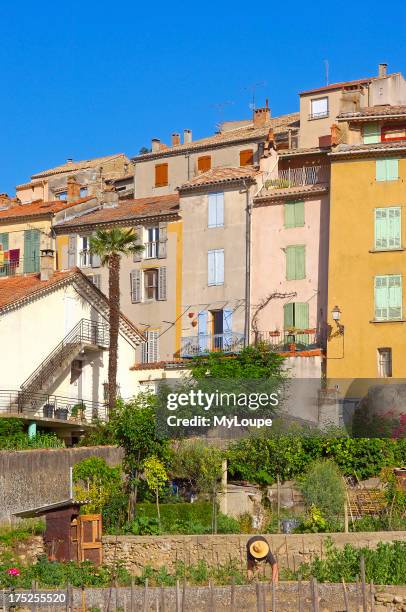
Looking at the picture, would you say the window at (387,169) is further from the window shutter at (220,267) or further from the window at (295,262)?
the window shutter at (220,267)

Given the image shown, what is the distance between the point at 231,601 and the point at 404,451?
554 inches

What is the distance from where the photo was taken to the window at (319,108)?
64.6 m

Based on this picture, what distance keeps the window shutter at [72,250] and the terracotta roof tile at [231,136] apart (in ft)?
31.8

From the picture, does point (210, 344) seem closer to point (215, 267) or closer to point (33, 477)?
point (215, 267)

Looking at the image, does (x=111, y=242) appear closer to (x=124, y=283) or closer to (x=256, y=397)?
(x=124, y=283)

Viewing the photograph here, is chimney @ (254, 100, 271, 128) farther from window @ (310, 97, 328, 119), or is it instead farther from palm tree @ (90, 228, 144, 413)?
palm tree @ (90, 228, 144, 413)

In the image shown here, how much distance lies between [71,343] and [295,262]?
10092 millimetres

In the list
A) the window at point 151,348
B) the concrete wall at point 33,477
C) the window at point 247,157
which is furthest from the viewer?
the window at point 247,157

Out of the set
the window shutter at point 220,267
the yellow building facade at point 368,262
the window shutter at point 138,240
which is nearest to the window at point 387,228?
the yellow building facade at point 368,262

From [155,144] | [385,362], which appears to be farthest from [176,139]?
[385,362]

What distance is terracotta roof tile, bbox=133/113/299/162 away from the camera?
66.6m

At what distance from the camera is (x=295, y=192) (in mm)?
54469

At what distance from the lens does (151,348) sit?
56875mm

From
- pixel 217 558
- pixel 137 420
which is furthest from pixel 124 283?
pixel 217 558
